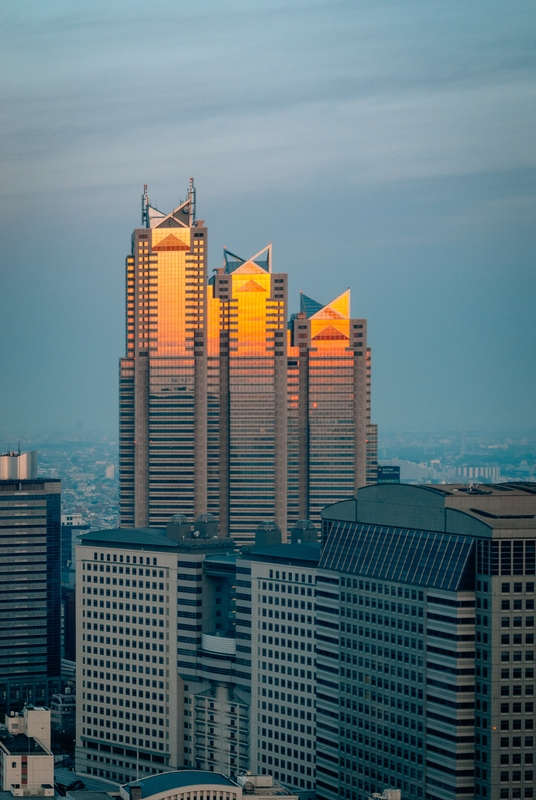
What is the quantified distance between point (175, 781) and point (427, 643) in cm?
2046

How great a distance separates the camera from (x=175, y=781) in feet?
375

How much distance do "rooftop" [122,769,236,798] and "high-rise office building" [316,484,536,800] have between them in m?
13.8

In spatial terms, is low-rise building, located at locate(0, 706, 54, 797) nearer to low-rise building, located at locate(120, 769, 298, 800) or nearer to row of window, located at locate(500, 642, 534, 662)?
low-rise building, located at locate(120, 769, 298, 800)

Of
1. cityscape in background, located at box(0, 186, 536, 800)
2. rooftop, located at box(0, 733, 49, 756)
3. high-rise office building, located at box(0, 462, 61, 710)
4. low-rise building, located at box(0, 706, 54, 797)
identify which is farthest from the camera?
high-rise office building, located at box(0, 462, 61, 710)

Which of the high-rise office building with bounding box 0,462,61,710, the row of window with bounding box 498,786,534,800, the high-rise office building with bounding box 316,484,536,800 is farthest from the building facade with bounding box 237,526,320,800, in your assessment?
the high-rise office building with bounding box 0,462,61,710

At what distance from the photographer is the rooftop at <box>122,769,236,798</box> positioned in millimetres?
112312

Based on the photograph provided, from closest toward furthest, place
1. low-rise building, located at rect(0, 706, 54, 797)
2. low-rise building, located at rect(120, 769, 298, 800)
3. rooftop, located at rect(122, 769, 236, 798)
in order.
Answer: low-rise building, located at rect(120, 769, 298, 800), rooftop, located at rect(122, 769, 236, 798), low-rise building, located at rect(0, 706, 54, 797)

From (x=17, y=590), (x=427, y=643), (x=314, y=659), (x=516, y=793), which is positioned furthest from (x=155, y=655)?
(x=516, y=793)

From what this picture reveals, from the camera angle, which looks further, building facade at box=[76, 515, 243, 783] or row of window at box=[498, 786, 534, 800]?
building facade at box=[76, 515, 243, 783]

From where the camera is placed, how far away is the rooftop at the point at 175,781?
11231 centimetres

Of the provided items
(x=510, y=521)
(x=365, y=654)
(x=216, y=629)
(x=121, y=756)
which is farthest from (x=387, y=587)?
(x=121, y=756)

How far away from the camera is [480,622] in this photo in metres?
109

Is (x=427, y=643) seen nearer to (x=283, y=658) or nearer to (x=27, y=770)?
(x=27, y=770)

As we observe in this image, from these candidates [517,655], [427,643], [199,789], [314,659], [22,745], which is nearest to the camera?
[517,655]
